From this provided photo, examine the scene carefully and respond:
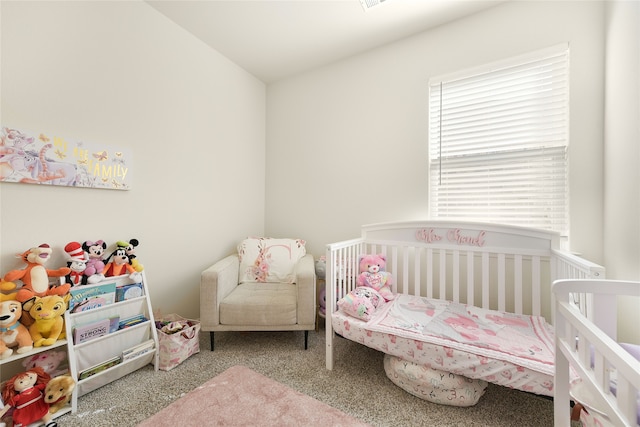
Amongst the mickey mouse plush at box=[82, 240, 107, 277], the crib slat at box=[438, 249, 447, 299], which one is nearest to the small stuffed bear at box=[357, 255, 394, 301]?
the crib slat at box=[438, 249, 447, 299]

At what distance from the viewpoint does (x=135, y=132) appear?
1854mm

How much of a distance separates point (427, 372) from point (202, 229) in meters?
2.07

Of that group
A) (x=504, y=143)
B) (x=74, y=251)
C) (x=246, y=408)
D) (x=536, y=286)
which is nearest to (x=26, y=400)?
(x=74, y=251)

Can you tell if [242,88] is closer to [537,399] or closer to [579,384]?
[579,384]

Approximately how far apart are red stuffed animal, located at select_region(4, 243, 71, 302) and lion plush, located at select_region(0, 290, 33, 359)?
52 millimetres

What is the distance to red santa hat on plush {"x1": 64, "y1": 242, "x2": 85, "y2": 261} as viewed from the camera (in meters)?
1.43

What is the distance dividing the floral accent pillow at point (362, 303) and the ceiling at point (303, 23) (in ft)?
6.85

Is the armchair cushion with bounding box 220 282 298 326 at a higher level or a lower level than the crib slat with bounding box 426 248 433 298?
lower

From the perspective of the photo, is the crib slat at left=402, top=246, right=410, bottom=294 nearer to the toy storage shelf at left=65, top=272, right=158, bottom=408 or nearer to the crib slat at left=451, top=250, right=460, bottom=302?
the crib slat at left=451, top=250, right=460, bottom=302

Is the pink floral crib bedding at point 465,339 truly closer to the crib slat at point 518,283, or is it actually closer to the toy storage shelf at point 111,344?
the crib slat at point 518,283

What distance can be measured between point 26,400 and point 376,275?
1978 mm

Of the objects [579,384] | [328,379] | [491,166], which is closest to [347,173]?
[491,166]

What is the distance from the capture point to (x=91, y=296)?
147 cm

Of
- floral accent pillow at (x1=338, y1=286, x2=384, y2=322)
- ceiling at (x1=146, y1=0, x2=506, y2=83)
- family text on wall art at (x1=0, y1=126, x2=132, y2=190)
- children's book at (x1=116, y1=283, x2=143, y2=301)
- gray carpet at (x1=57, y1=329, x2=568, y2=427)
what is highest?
ceiling at (x1=146, y1=0, x2=506, y2=83)
